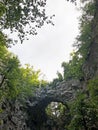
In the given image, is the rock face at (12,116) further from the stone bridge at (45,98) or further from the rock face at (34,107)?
the stone bridge at (45,98)

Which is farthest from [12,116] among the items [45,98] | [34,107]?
[45,98]

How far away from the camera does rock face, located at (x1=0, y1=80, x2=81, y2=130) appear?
3628 centimetres

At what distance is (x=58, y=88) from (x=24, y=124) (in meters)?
7.48

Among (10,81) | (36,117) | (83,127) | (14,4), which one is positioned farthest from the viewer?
(36,117)

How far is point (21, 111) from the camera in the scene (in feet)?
136

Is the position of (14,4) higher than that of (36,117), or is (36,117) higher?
(36,117)

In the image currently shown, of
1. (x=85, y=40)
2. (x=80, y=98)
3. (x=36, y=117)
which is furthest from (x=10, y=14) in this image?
(x=36, y=117)

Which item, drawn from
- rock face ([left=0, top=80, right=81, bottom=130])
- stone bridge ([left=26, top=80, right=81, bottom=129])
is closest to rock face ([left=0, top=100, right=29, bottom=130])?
rock face ([left=0, top=80, right=81, bottom=130])

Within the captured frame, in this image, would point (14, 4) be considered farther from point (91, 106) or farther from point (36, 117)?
point (36, 117)

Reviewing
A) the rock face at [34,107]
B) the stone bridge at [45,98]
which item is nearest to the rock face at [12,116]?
the rock face at [34,107]

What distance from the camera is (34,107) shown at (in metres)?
45.0

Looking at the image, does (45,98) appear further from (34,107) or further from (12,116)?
(12,116)

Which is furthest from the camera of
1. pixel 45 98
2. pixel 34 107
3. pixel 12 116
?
pixel 34 107

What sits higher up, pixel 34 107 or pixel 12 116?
pixel 34 107
